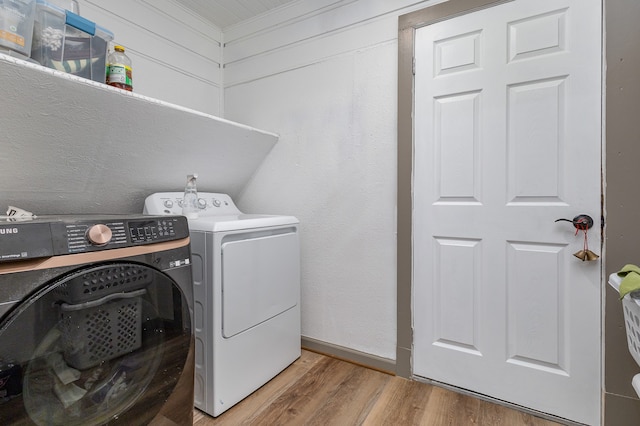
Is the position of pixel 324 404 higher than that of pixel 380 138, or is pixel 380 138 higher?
pixel 380 138

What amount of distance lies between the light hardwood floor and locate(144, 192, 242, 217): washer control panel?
3.56 ft

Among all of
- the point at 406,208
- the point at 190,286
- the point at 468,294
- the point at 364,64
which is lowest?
the point at 468,294

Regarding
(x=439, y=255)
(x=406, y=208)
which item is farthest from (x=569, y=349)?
(x=406, y=208)

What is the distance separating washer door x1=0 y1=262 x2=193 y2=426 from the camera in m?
0.81

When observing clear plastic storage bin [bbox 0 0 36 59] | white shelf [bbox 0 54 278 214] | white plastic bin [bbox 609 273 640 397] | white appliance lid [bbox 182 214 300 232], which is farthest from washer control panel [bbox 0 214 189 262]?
white plastic bin [bbox 609 273 640 397]

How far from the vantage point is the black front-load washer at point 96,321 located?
802 millimetres

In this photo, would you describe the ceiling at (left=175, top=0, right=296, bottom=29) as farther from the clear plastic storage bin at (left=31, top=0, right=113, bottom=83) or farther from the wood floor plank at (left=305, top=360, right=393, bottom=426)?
the wood floor plank at (left=305, top=360, right=393, bottom=426)

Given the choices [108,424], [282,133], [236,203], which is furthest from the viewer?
[236,203]

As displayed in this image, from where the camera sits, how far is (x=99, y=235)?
94 cm

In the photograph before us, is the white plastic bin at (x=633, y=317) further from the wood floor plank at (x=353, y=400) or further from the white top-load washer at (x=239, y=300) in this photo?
the white top-load washer at (x=239, y=300)

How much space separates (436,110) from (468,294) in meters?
1.02

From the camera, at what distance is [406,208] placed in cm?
184

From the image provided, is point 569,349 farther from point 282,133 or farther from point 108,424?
point 282,133

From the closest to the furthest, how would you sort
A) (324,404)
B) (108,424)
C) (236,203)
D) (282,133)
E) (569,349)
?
(108,424) < (569,349) < (324,404) < (282,133) < (236,203)
